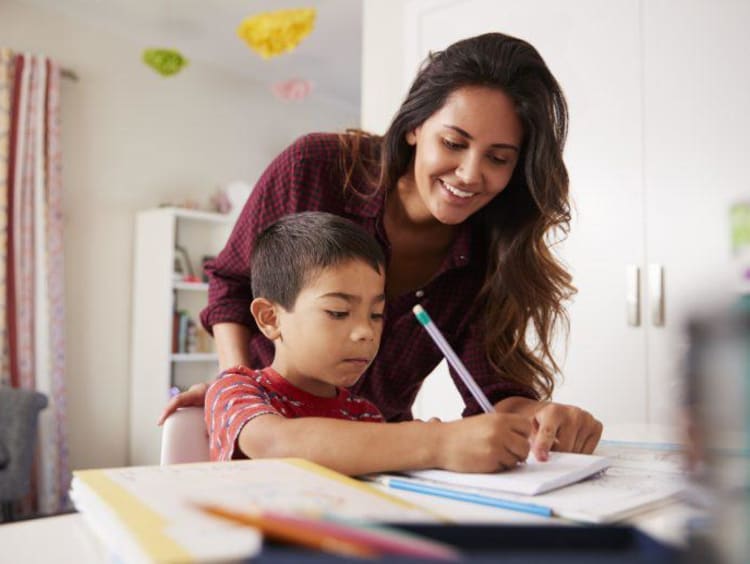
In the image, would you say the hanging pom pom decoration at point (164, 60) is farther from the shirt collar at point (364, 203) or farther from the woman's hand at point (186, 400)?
the woman's hand at point (186, 400)

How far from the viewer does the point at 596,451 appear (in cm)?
104

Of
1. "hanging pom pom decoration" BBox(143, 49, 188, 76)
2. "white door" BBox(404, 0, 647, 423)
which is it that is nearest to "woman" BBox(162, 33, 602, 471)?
"white door" BBox(404, 0, 647, 423)

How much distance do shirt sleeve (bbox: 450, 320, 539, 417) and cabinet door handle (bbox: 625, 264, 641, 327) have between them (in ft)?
3.66

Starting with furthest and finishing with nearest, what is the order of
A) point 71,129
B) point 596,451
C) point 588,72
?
point 71,129
point 588,72
point 596,451

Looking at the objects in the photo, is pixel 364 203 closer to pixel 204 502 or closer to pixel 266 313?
pixel 266 313

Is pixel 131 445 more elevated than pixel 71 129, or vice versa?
pixel 71 129

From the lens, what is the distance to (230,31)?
4.39 meters

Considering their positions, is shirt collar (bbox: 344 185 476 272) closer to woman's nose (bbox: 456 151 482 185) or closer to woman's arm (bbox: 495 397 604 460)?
woman's nose (bbox: 456 151 482 185)

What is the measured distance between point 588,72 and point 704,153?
1.65ft

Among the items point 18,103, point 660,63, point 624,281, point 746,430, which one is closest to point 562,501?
point 746,430

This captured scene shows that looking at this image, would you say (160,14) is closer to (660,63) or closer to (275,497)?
(660,63)

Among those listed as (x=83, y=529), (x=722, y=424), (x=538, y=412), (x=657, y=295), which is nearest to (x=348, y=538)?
(x=722, y=424)

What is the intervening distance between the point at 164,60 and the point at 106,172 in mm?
936

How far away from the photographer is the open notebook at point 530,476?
0.67 metres
